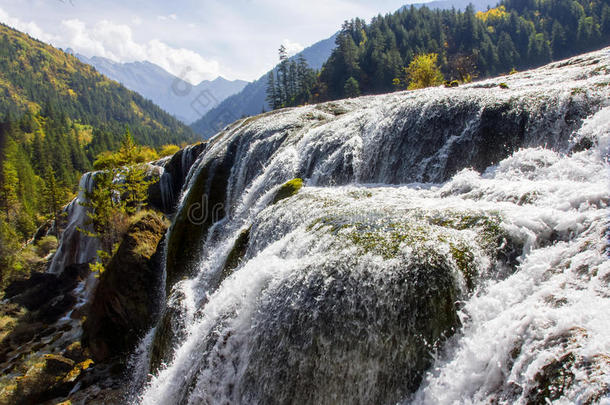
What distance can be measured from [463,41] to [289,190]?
111m

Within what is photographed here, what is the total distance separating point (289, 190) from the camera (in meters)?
13.4

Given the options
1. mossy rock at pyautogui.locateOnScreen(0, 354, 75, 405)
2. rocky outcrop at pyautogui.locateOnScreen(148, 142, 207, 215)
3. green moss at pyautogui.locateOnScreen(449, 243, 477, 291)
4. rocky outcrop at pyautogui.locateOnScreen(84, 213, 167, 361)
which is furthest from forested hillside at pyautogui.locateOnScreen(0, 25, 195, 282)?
green moss at pyautogui.locateOnScreen(449, 243, 477, 291)

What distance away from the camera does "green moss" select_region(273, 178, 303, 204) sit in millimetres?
13033

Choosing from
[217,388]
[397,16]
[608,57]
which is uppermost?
[397,16]

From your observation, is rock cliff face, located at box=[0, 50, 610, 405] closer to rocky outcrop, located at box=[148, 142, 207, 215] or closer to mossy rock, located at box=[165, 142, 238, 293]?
mossy rock, located at box=[165, 142, 238, 293]

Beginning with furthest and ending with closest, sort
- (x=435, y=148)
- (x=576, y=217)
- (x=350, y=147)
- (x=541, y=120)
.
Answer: (x=350, y=147) → (x=435, y=148) → (x=541, y=120) → (x=576, y=217)

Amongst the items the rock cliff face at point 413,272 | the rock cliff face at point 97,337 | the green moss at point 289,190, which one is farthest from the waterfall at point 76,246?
the green moss at point 289,190

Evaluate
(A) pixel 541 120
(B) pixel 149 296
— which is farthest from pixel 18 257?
(A) pixel 541 120

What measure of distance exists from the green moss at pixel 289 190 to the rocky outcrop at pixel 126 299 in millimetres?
8653

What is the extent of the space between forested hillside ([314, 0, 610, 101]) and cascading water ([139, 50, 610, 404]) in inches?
2662

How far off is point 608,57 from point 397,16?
115332 mm

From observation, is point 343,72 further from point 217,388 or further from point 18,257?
point 217,388

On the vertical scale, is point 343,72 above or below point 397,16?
below

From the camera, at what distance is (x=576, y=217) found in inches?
235
